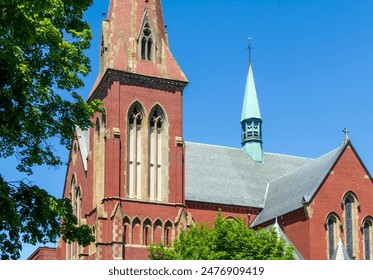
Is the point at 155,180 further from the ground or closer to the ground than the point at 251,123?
closer to the ground

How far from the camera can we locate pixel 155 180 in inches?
2051

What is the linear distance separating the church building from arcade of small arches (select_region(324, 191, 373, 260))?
0.07 metres

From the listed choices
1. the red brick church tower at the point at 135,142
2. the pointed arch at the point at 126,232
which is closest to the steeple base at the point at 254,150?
the red brick church tower at the point at 135,142

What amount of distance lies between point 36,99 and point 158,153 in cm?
3096

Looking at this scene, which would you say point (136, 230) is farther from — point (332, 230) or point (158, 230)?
point (332, 230)

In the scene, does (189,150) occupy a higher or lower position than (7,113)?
higher

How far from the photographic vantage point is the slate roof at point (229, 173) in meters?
57.7

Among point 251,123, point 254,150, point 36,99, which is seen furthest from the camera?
point 251,123

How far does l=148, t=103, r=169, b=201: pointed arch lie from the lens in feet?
171

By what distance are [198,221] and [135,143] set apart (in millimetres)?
8310

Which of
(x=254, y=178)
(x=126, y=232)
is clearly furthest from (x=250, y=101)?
(x=126, y=232)

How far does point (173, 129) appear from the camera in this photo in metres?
53.2
